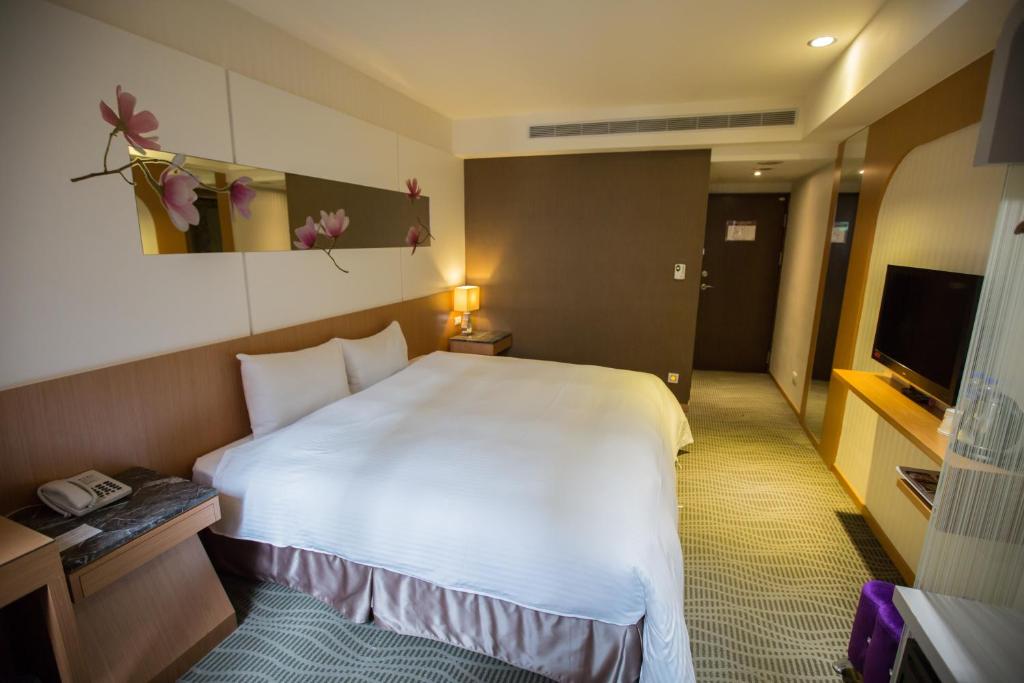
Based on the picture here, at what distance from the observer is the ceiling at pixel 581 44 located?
2213mm

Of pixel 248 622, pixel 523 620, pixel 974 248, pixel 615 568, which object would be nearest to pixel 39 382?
pixel 248 622

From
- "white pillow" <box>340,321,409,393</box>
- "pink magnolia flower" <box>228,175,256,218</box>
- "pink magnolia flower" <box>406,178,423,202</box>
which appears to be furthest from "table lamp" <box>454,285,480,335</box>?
"pink magnolia flower" <box>228,175,256,218</box>

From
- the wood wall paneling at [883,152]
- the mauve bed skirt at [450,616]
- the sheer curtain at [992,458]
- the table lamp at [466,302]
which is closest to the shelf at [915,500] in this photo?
the sheer curtain at [992,458]

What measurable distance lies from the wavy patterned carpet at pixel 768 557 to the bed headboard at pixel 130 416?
2326mm

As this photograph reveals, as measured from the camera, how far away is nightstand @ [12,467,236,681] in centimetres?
145

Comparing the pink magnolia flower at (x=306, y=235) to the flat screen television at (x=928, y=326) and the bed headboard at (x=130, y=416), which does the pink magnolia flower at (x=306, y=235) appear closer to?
the bed headboard at (x=130, y=416)

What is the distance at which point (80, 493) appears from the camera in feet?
5.11

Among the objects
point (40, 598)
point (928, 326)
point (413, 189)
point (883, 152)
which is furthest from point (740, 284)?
point (40, 598)

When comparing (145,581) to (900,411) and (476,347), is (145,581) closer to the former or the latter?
(476,347)

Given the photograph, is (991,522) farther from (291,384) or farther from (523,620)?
(291,384)

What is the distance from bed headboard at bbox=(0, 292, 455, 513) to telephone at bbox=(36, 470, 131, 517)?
10cm

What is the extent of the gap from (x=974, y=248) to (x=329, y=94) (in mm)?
3345

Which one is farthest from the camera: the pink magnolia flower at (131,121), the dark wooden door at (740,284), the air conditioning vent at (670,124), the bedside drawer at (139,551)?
the dark wooden door at (740,284)

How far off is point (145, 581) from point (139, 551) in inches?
9.4
